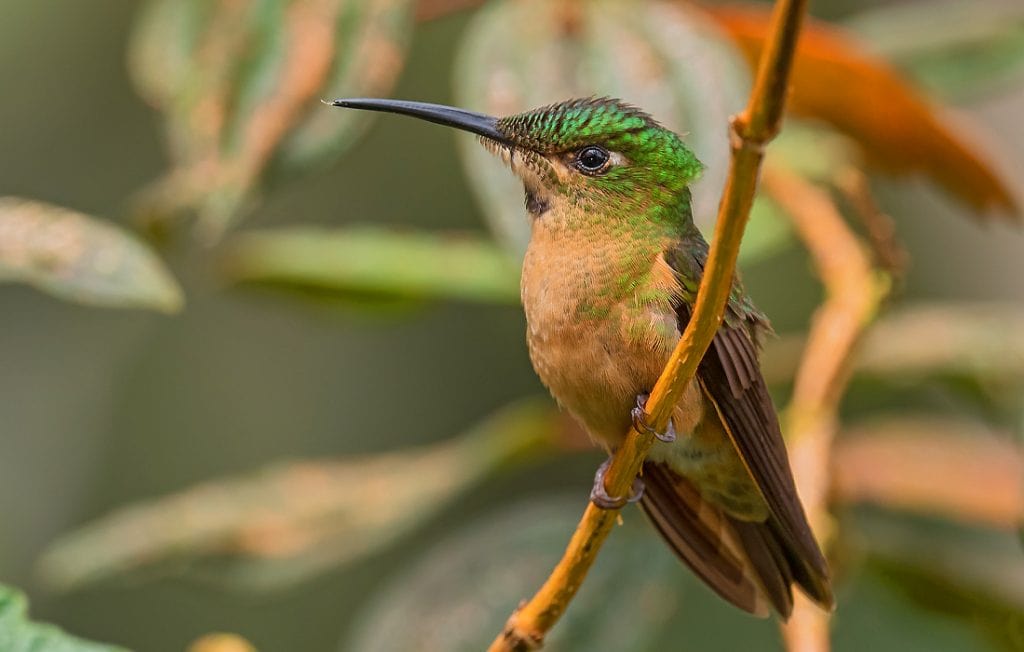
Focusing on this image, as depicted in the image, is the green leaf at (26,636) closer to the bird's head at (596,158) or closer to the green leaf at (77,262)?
the green leaf at (77,262)

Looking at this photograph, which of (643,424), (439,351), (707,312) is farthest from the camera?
(439,351)

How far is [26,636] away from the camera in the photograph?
111cm

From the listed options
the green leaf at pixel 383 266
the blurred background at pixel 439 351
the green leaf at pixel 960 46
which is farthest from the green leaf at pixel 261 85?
the green leaf at pixel 960 46

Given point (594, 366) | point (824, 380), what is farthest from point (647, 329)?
point (824, 380)

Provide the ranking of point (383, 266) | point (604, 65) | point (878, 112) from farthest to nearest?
point (383, 266), point (878, 112), point (604, 65)

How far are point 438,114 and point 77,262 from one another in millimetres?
436

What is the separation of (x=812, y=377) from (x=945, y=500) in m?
0.64

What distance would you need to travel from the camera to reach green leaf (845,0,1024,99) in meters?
2.67

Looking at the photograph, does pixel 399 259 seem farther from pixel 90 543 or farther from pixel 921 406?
pixel 921 406

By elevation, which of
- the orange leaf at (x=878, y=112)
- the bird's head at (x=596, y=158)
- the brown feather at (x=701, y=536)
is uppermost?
the orange leaf at (x=878, y=112)

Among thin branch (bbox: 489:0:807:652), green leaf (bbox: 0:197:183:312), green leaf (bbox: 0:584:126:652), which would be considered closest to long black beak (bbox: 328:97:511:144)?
green leaf (bbox: 0:197:183:312)

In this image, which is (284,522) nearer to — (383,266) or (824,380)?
(383,266)

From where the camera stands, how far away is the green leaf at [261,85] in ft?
6.01

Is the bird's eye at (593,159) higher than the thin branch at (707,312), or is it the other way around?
the bird's eye at (593,159)
